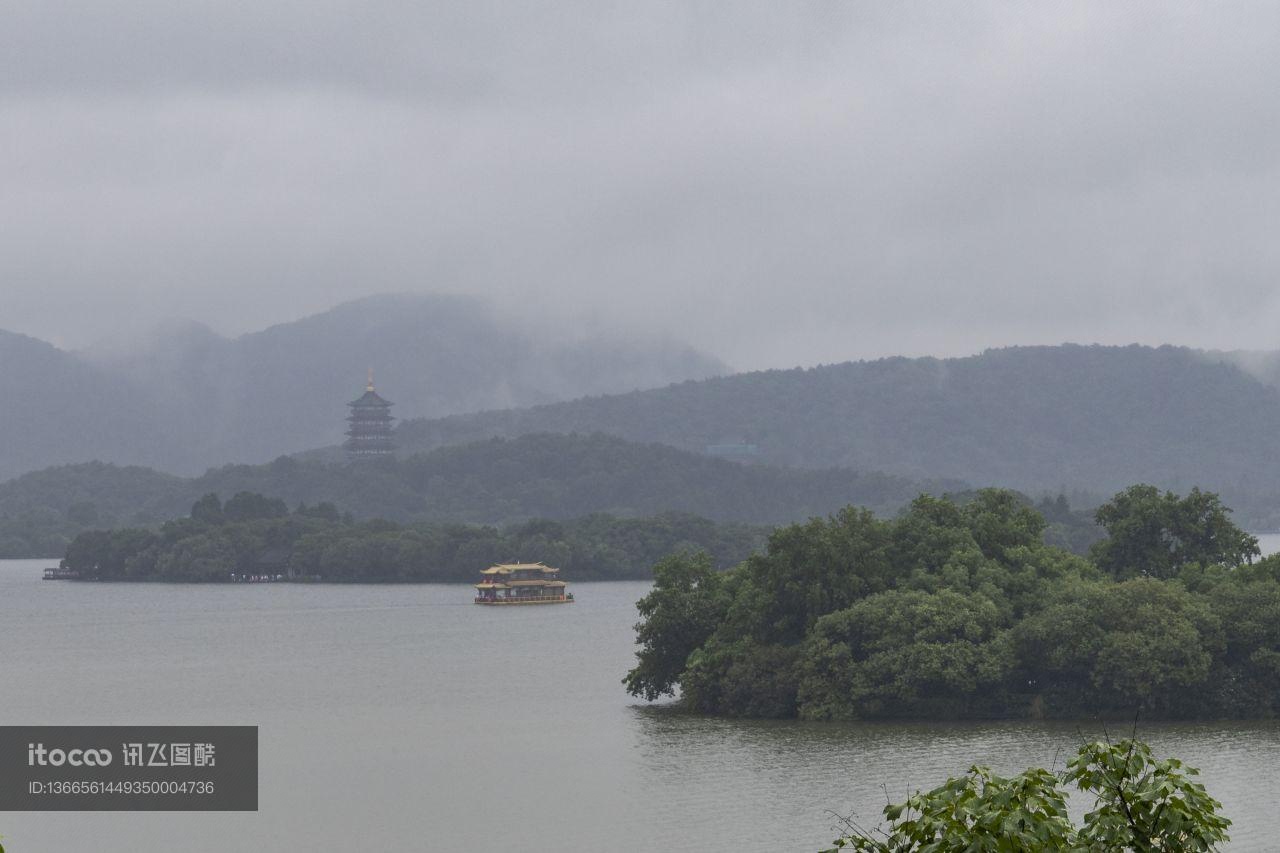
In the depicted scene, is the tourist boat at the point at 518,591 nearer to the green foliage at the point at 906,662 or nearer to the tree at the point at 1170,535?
the tree at the point at 1170,535

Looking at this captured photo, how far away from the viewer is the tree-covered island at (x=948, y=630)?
46.3 meters

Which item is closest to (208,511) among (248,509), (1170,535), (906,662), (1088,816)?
(248,509)

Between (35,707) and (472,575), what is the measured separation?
286 ft

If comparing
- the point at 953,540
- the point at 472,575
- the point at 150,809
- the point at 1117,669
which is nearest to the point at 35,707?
the point at 150,809

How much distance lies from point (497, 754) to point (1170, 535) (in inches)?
904

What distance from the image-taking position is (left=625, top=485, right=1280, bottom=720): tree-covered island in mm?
46312

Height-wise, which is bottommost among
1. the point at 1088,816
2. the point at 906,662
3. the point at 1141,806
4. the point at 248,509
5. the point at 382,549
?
the point at 906,662

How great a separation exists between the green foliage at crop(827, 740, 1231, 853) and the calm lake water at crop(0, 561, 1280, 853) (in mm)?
21545

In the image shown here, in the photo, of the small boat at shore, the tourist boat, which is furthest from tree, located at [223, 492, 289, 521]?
the tourist boat

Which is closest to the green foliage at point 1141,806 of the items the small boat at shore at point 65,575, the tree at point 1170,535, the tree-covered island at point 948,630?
the tree-covered island at point 948,630

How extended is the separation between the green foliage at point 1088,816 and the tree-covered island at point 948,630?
1353 inches

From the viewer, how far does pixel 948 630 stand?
46.8 metres

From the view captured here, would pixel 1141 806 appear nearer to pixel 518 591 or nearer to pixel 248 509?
pixel 518 591

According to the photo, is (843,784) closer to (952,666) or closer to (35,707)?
(952,666)
